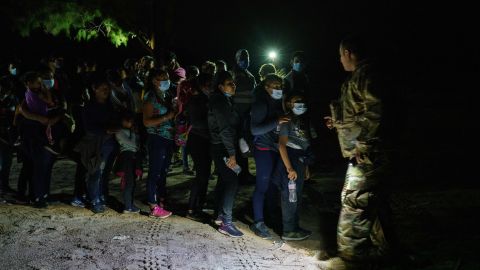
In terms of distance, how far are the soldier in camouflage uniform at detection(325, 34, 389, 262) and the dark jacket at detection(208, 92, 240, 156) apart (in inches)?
55.8

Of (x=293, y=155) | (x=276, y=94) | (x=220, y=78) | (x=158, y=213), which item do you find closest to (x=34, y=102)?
(x=158, y=213)

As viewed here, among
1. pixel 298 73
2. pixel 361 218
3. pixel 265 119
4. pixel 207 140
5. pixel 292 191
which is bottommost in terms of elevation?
pixel 361 218

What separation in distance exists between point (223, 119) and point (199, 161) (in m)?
0.89

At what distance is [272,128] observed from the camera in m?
5.62

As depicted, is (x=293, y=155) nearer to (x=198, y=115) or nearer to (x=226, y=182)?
(x=226, y=182)

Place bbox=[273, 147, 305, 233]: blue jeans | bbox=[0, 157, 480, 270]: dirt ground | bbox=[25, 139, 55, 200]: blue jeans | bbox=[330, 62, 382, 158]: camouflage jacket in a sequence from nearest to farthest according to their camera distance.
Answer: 1. bbox=[330, 62, 382, 158]: camouflage jacket
2. bbox=[0, 157, 480, 270]: dirt ground
3. bbox=[273, 147, 305, 233]: blue jeans
4. bbox=[25, 139, 55, 200]: blue jeans

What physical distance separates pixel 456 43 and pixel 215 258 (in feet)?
58.3

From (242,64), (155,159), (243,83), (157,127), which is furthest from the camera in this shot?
(243,83)

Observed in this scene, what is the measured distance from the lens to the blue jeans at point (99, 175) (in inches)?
262

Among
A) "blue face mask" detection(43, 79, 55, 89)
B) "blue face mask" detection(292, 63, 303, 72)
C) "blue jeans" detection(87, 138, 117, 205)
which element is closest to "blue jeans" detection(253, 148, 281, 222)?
"blue jeans" detection(87, 138, 117, 205)

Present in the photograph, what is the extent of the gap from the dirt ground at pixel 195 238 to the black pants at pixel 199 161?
389mm

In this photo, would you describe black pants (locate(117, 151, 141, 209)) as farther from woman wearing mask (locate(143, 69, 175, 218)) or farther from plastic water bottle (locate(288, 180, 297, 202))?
plastic water bottle (locate(288, 180, 297, 202))

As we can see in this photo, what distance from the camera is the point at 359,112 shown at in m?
4.63

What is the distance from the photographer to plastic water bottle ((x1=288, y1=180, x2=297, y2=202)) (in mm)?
5668
